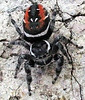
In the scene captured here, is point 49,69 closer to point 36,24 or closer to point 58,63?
point 58,63

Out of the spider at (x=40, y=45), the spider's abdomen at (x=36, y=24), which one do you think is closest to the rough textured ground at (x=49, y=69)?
the spider at (x=40, y=45)

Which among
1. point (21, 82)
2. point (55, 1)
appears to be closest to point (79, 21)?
point (55, 1)

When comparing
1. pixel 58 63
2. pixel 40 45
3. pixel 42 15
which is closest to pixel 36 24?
pixel 42 15

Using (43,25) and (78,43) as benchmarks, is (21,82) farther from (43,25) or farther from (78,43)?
(78,43)

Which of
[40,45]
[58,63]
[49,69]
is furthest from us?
[49,69]

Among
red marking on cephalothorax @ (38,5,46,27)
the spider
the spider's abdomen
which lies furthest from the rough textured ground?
red marking on cephalothorax @ (38,5,46,27)

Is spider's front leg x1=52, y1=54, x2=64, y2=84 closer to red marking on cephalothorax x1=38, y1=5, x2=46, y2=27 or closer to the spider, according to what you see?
the spider

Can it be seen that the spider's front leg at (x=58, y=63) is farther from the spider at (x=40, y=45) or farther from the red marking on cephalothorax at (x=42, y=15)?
the red marking on cephalothorax at (x=42, y=15)
